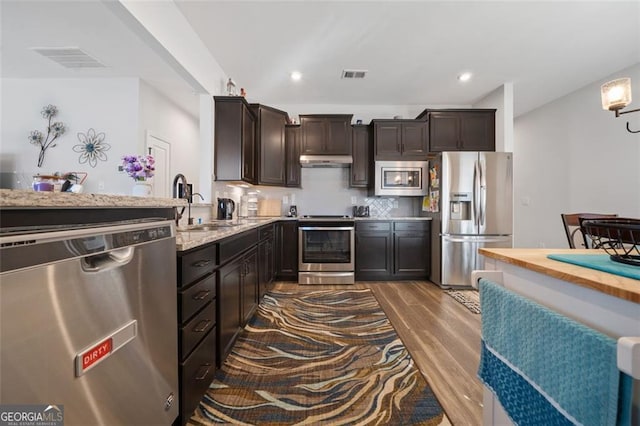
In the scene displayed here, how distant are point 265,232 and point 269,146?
1.40 meters

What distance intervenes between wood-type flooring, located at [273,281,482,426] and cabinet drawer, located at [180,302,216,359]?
1.34 metres

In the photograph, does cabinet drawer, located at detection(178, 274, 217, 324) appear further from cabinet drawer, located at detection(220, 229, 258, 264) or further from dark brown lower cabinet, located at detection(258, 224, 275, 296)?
dark brown lower cabinet, located at detection(258, 224, 275, 296)

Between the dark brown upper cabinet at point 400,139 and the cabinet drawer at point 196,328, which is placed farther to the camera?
the dark brown upper cabinet at point 400,139

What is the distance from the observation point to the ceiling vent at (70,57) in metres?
3.07

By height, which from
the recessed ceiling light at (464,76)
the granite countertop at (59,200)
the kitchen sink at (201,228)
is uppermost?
the recessed ceiling light at (464,76)

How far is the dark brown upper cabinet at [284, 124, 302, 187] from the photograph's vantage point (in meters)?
3.97

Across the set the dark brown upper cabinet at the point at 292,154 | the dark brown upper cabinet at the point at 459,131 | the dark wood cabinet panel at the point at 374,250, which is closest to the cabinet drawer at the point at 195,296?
the dark wood cabinet panel at the point at 374,250

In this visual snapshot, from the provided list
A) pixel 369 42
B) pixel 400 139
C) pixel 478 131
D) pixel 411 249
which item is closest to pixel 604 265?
pixel 369 42

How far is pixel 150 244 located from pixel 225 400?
105 cm

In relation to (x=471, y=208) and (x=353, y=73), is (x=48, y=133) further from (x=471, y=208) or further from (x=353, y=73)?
(x=471, y=208)

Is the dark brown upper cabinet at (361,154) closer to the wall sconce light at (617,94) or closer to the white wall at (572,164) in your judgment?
the wall sconce light at (617,94)

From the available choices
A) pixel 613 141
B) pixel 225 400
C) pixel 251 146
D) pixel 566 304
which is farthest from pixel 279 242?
pixel 613 141

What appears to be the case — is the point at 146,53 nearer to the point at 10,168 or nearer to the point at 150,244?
the point at 10,168

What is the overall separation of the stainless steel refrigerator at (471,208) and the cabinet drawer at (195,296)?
2.98m
